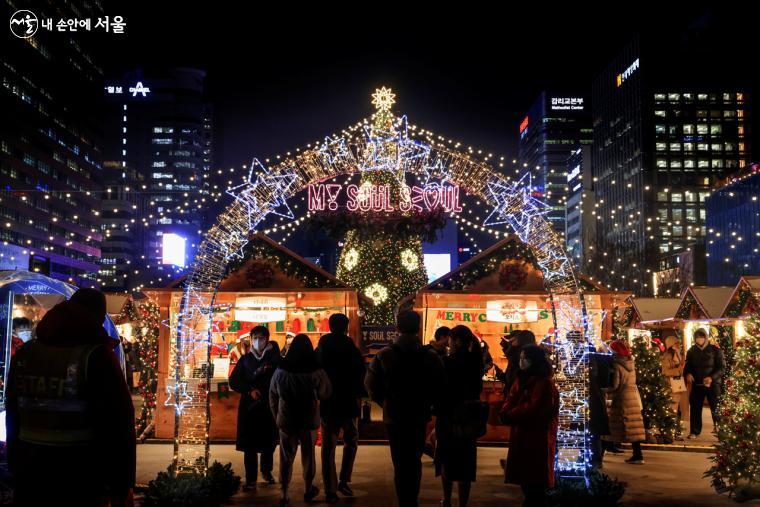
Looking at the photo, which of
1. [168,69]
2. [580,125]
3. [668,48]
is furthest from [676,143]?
[168,69]

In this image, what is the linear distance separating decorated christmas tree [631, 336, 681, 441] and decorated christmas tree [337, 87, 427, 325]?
22.8 feet

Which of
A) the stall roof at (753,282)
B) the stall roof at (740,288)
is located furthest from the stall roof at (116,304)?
the stall roof at (753,282)

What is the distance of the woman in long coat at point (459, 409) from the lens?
7320 millimetres

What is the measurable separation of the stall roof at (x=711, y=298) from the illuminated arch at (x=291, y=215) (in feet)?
38.1

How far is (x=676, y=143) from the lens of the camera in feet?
395

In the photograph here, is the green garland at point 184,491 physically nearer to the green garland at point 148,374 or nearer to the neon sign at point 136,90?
the green garland at point 148,374

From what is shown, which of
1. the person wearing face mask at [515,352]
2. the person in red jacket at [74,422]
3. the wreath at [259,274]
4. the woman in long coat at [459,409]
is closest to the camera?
the person in red jacket at [74,422]

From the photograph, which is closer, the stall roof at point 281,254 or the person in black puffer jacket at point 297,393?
the person in black puffer jacket at point 297,393

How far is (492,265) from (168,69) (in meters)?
164

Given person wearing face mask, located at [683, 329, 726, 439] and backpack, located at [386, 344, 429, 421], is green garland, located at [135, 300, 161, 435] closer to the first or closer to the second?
backpack, located at [386, 344, 429, 421]

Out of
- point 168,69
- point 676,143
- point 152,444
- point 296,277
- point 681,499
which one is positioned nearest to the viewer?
point 681,499

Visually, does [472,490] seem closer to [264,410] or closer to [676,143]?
[264,410]

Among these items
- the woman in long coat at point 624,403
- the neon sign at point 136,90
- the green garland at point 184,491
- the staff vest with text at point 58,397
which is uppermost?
the neon sign at point 136,90

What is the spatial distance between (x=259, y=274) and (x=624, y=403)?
6659 mm
